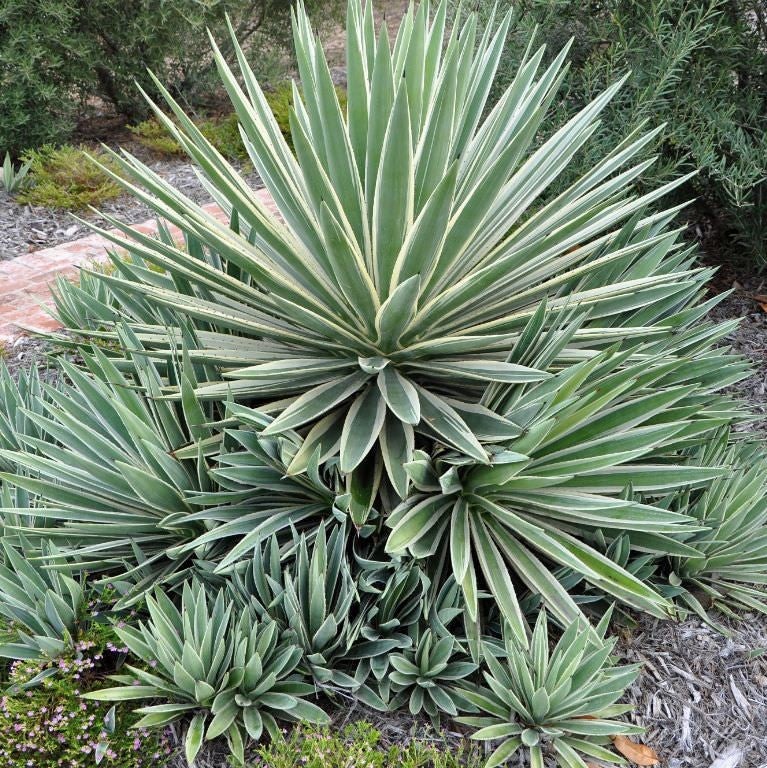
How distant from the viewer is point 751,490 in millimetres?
2465

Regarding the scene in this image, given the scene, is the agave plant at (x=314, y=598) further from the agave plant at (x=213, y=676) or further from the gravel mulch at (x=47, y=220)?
the gravel mulch at (x=47, y=220)

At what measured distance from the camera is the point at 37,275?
15.3 ft

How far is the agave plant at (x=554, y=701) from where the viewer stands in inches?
76.2

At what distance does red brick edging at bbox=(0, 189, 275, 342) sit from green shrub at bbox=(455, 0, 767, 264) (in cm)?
237

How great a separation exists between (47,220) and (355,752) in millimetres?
4726

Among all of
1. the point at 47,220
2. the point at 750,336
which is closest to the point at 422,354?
the point at 750,336

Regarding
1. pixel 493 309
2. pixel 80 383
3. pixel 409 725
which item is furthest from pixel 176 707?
pixel 493 309

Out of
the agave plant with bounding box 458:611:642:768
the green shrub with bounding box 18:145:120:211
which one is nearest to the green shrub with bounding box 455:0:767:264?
the agave plant with bounding box 458:611:642:768

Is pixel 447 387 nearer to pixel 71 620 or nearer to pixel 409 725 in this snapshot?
pixel 409 725

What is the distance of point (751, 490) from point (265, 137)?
77.4 inches

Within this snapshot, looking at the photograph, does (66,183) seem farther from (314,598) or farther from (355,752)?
(355,752)

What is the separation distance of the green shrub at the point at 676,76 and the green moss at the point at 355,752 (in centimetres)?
259

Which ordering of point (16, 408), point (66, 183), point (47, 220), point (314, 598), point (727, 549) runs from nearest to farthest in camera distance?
point (314, 598) < point (727, 549) < point (16, 408) < point (47, 220) < point (66, 183)

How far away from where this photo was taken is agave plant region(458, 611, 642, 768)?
6.35 feet
